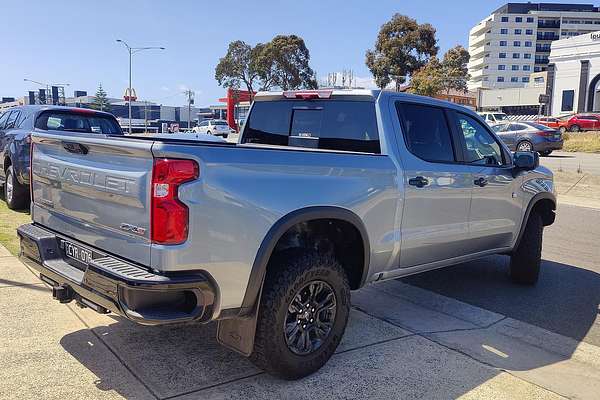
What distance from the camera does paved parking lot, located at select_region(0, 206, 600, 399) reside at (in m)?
3.50

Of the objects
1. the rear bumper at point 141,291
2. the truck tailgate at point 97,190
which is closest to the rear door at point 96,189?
the truck tailgate at point 97,190

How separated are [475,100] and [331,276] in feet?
296

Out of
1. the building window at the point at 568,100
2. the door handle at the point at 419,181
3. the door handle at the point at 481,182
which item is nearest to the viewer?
the door handle at the point at 419,181

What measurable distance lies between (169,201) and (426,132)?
2.61 m

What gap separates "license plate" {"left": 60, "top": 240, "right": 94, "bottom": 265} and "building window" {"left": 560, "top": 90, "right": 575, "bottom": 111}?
68.2 m

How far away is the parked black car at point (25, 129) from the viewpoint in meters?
8.30

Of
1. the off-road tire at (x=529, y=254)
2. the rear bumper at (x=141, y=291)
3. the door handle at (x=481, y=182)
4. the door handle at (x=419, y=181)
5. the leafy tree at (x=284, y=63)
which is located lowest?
the off-road tire at (x=529, y=254)

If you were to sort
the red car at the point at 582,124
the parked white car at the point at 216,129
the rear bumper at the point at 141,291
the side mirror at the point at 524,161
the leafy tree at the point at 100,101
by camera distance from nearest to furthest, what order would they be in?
the rear bumper at the point at 141,291, the side mirror at the point at 524,161, the red car at the point at 582,124, the parked white car at the point at 216,129, the leafy tree at the point at 100,101

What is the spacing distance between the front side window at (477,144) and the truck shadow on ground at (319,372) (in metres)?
1.51

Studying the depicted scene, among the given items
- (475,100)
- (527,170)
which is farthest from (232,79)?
(527,170)

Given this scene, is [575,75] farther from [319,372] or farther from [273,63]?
[319,372]

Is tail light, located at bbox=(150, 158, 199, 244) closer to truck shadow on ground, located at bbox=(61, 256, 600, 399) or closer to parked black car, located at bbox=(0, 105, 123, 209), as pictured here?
truck shadow on ground, located at bbox=(61, 256, 600, 399)

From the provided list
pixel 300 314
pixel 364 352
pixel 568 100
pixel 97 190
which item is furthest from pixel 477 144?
pixel 568 100

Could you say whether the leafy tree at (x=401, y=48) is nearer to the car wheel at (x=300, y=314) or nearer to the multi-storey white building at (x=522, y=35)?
the multi-storey white building at (x=522, y=35)
